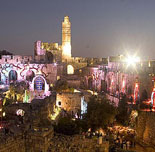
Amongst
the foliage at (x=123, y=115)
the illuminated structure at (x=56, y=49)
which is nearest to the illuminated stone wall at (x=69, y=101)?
the foliage at (x=123, y=115)

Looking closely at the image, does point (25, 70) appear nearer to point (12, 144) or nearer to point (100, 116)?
point (100, 116)

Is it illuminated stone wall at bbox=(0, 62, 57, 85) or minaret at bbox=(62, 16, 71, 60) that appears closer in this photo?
illuminated stone wall at bbox=(0, 62, 57, 85)

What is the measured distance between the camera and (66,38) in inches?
1500

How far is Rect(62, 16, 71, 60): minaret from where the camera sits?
3772cm

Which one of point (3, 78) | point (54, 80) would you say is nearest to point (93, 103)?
point (54, 80)

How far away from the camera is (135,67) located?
80.4 ft

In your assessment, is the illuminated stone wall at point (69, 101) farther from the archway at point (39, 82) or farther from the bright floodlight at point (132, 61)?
the bright floodlight at point (132, 61)

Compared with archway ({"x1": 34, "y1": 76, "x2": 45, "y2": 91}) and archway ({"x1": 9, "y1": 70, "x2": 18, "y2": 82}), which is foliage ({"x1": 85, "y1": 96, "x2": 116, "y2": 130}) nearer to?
archway ({"x1": 34, "y1": 76, "x2": 45, "y2": 91})

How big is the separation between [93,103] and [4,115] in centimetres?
552

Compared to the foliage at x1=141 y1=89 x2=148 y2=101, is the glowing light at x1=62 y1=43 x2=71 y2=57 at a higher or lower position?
higher

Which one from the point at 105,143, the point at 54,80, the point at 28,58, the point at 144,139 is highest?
the point at 28,58

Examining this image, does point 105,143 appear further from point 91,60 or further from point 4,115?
point 91,60

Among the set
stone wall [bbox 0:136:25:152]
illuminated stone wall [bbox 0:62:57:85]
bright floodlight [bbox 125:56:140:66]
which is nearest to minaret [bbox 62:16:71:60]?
illuminated stone wall [bbox 0:62:57:85]

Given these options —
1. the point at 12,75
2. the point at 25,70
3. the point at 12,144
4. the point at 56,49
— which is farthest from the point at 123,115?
the point at 56,49
